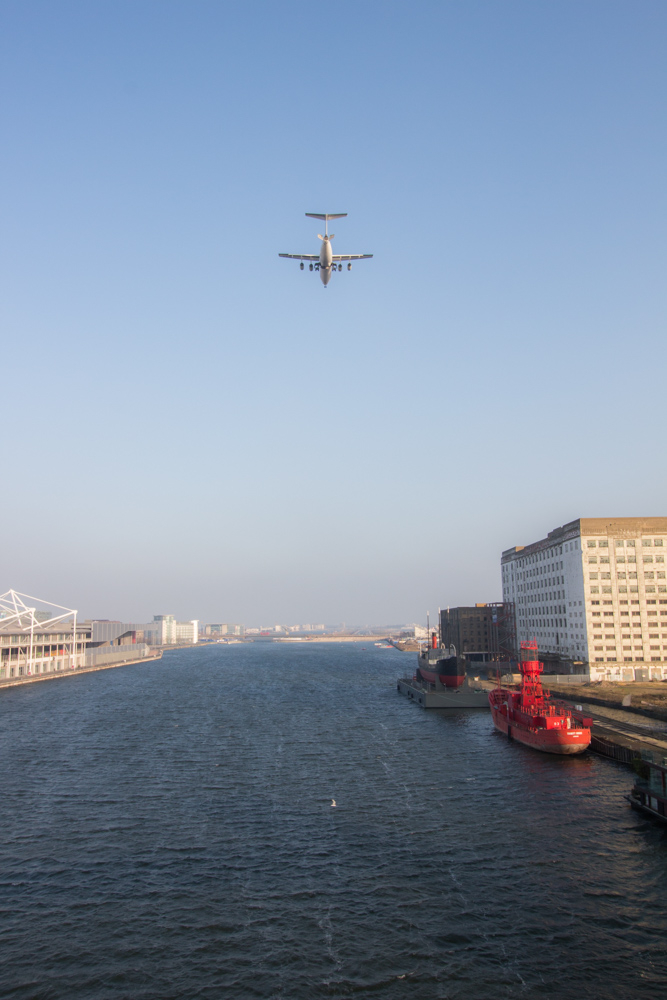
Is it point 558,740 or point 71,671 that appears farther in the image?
point 71,671

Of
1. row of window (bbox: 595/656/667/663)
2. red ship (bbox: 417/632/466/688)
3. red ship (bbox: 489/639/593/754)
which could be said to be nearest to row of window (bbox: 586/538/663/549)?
row of window (bbox: 595/656/667/663)

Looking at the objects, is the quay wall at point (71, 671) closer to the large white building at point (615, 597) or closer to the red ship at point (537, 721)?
the red ship at point (537, 721)

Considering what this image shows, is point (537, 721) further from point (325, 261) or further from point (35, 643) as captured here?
point (35, 643)

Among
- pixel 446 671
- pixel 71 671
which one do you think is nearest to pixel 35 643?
pixel 71 671

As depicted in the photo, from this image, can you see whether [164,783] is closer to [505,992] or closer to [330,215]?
[505,992]

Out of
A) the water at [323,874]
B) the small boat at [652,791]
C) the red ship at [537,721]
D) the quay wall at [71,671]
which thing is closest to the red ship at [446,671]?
the red ship at [537,721]

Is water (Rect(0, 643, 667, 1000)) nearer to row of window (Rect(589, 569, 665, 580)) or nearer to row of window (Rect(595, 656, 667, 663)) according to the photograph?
row of window (Rect(595, 656, 667, 663))

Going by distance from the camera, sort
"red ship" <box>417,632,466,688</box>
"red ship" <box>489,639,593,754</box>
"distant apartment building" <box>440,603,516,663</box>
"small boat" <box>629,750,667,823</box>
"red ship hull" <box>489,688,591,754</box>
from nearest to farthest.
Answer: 1. "small boat" <box>629,750,667,823</box>
2. "red ship hull" <box>489,688,591,754</box>
3. "red ship" <box>489,639,593,754</box>
4. "red ship" <box>417,632,466,688</box>
5. "distant apartment building" <box>440,603,516,663</box>
